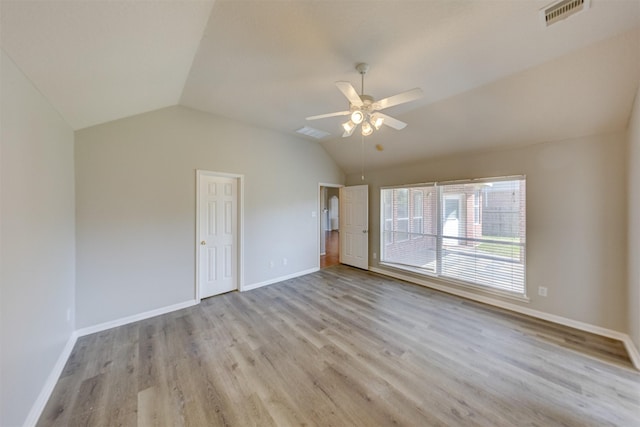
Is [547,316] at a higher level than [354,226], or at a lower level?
lower

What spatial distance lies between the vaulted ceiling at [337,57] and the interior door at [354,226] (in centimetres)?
250

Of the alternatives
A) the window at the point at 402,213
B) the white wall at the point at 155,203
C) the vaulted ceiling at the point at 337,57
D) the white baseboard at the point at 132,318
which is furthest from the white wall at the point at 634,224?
the white baseboard at the point at 132,318

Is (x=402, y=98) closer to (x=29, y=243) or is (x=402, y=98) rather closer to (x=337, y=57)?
(x=337, y=57)

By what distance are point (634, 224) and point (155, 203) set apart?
5.54 metres

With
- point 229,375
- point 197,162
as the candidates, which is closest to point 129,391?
point 229,375

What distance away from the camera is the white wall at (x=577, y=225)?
2629mm

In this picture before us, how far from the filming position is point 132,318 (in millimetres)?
3008

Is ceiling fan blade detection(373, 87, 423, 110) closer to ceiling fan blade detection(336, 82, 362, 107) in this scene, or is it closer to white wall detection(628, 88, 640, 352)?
ceiling fan blade detection(336, 82, 362, 107)

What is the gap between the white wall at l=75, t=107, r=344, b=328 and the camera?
277 centimetres

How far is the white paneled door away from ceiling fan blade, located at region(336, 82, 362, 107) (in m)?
2.66

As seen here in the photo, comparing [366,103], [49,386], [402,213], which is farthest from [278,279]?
[366,103]

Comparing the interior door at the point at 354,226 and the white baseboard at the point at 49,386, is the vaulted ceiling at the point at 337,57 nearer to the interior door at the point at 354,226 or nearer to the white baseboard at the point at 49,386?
the white baseboard at the point at 49,386

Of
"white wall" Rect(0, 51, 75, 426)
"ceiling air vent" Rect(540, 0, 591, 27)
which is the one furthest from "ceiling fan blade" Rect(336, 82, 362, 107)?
"white wall" Rect(0, 51, 75, 426)

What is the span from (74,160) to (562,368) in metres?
5.52
